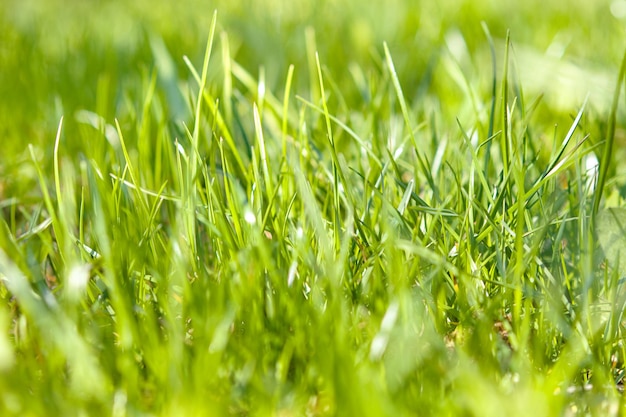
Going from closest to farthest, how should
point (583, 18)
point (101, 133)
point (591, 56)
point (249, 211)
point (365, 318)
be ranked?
point (365, 318), point (249, 211), point (101, 133), point (591, 56), point (583, 18)

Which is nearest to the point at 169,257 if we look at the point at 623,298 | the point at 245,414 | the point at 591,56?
the point at 245,414

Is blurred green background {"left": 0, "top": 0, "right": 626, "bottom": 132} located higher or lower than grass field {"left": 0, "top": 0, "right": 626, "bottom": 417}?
lower

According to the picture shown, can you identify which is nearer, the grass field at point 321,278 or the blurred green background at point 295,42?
the grass field at point 321,278

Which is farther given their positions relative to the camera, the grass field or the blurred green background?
the blurred green background

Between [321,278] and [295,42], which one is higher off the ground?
[321,278]

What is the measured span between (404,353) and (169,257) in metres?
0.34

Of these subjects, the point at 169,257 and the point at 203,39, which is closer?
the point at 169,257

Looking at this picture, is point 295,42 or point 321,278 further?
point 295,42

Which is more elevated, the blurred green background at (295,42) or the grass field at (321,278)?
the grass field at (321,278)

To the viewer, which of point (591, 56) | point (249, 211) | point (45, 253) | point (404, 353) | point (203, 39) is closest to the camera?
point (404, 353)

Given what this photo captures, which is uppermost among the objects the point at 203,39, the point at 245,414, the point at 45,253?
the point at 245,414

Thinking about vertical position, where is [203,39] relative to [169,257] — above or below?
below

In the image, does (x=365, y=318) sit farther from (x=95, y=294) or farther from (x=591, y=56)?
(x=591, y=56)

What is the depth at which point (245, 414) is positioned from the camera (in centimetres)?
84
